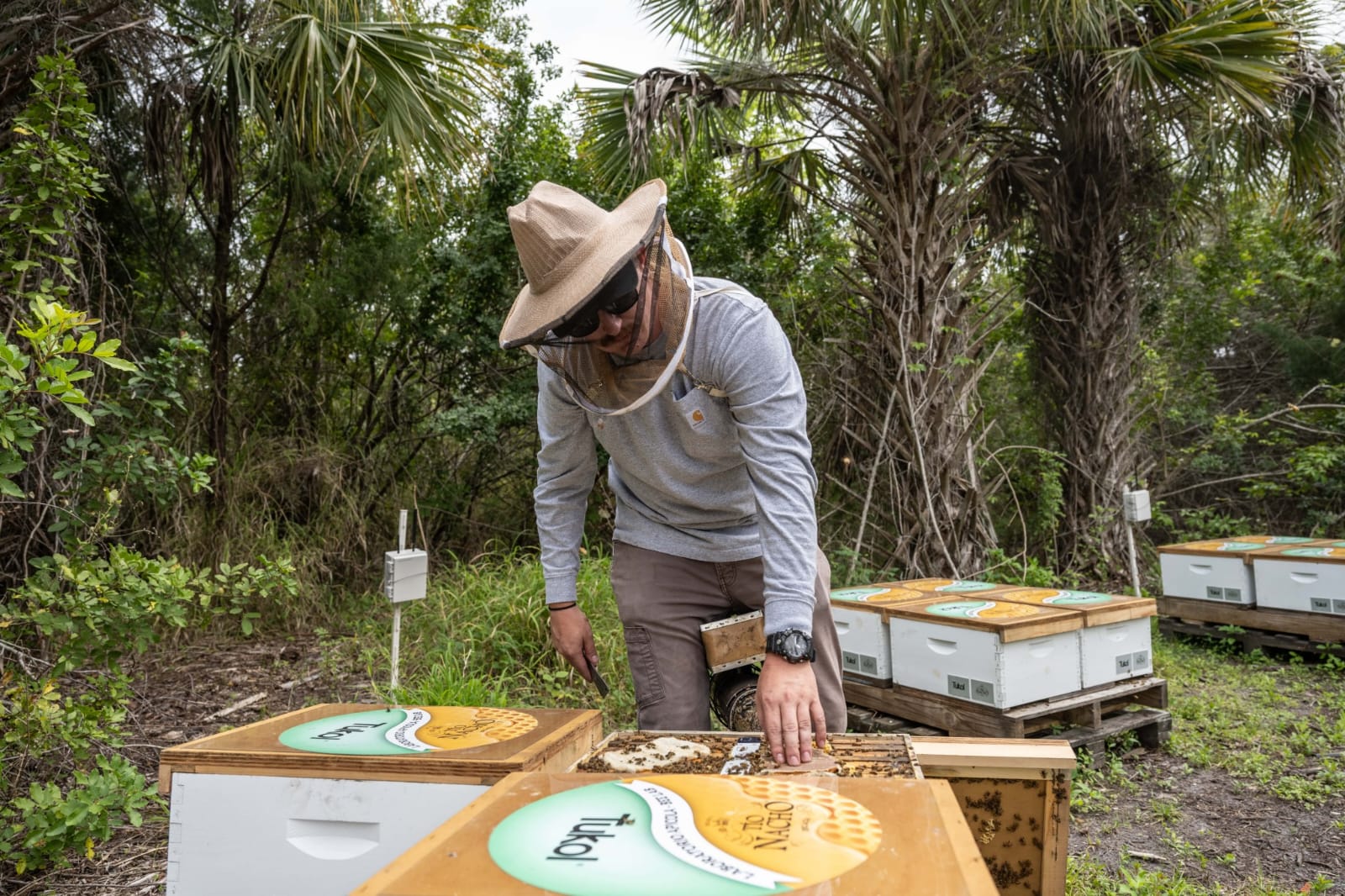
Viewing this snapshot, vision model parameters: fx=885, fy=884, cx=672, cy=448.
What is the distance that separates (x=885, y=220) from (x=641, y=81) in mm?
1626

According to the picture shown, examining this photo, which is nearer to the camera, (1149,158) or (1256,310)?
(1149,158)

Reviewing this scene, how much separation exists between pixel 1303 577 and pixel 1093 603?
7.31 ft

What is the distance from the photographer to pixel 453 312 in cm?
A: 648

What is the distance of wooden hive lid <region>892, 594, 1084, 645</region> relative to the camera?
3.10 m

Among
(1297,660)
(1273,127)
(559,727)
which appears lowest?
(1297,660)

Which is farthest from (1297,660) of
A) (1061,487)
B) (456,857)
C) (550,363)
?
(456,857)

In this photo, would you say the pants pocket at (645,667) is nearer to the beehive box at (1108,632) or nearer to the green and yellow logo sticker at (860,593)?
the green and yellow logo sticker at (860,593)

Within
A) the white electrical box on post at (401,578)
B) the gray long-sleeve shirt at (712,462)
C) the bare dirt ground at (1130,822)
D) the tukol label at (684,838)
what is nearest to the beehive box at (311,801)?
the tukol label at (684,838)

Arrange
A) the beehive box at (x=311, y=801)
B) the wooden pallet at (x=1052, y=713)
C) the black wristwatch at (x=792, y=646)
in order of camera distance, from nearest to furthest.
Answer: the beehive box at (x=311, y=801) < the black wristwatch at (x=792, y=646) < the wooden pallet at (x=1052, y=713)

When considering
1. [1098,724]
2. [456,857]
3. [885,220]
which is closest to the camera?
[456,857]

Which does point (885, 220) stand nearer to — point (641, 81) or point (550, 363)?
point (641, 81)

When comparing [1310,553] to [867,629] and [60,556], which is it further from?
[60,556]

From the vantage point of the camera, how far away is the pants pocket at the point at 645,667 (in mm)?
2049

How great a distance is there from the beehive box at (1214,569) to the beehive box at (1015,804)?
170 inches
